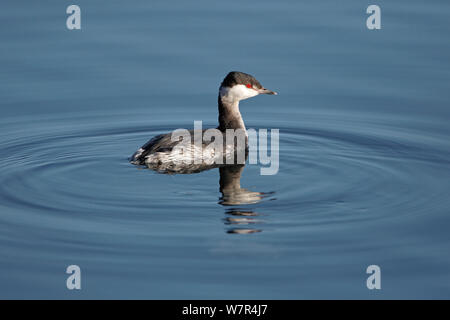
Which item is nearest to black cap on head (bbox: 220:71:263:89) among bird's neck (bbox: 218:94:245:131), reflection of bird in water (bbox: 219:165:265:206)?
bird's neck (bbox: 218:94:245:131)

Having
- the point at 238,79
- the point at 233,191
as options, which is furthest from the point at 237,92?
the point at 233,191

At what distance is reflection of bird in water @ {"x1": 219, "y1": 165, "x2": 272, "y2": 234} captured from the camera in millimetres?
9453

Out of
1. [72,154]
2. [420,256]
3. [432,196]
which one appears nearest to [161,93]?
[72,154]

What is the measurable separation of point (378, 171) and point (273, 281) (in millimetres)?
3710

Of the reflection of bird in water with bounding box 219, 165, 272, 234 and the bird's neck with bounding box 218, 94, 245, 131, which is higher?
the bird's neck with bounding box 218, 94, 245, 131

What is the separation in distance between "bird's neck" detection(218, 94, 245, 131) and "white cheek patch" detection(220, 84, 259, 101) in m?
0.08

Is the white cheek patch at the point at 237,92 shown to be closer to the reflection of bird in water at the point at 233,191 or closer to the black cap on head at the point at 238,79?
the black cap on head at the point at 238,79

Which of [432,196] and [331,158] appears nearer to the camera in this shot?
[432,196]

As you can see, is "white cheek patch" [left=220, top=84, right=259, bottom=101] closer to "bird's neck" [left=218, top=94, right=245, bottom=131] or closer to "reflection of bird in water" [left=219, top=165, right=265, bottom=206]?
"bird's neck" [left=218, top=94, right=245, bottom=131]

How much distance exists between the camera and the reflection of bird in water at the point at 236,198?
945cm

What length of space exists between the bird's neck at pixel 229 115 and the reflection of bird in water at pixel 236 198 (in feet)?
3.76
